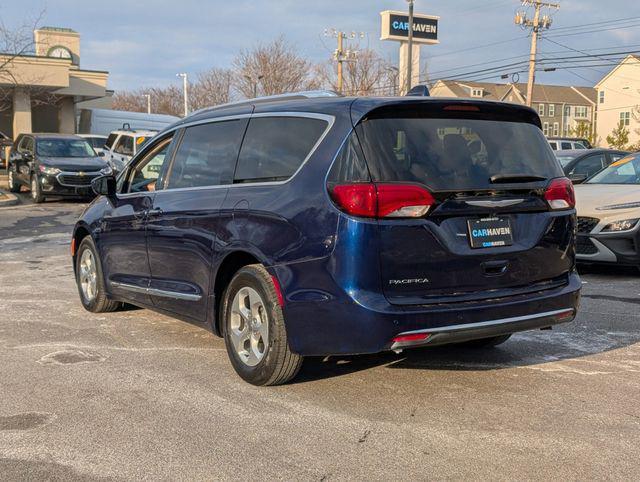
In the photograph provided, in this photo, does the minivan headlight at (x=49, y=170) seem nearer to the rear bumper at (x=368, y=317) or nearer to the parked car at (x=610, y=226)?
the parked car at (x=610, y=226)

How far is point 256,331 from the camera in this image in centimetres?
481

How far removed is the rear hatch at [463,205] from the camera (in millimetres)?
4195

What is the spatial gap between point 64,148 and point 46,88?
1324 centimetres

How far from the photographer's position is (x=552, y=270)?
478 centimetres

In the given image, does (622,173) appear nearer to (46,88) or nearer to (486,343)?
(486,343)

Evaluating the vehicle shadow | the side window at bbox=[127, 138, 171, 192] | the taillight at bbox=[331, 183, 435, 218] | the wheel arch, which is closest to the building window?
the vehicle shadow

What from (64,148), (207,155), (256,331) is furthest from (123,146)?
(256,331)

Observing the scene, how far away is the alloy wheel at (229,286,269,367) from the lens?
4.75 metres

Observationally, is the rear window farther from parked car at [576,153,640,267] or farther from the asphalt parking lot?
parked car at [576,153,640,267]

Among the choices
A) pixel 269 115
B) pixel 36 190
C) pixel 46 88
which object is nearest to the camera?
pixel 269 115

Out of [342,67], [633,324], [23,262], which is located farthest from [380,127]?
[342,67]

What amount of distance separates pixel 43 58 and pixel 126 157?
10.6m

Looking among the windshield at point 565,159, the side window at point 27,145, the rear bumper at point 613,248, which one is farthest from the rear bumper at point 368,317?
the side window at point 27,145

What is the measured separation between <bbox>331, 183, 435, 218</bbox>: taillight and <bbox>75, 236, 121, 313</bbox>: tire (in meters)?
3.50
